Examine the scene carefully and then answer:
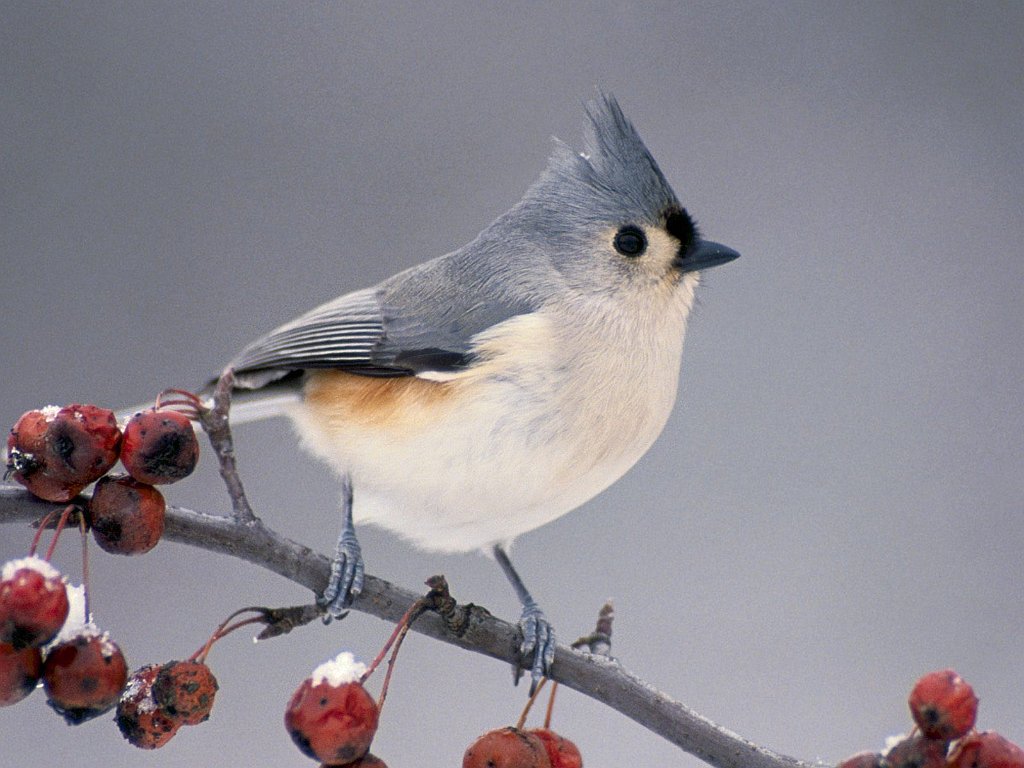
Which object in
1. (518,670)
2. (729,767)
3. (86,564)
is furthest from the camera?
(518,670)

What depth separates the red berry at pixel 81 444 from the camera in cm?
74

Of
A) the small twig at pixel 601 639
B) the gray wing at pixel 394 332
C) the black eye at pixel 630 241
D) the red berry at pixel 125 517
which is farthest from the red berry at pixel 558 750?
the black eye at pixel 630 241

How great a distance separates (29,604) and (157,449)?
15 centimetres

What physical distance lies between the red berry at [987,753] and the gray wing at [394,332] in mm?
654

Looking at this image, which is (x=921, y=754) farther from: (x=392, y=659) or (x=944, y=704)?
(x=392, y=659)

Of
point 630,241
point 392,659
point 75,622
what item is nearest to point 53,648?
point 75,622

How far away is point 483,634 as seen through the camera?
92 cm

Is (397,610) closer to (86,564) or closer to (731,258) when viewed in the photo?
(86,564)

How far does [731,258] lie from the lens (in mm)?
1224

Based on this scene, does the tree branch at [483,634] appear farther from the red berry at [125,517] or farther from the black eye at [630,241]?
the black eye at [630,241]

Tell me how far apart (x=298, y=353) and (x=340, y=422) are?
0.33ft

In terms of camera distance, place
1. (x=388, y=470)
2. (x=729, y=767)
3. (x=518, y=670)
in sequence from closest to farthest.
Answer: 1. (x=729, y=767)
2. (x=518, y=670)
3. (x=388, y=470)

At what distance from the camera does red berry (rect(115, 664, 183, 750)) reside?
0.73 meters

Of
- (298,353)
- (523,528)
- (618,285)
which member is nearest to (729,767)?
(523,528)
